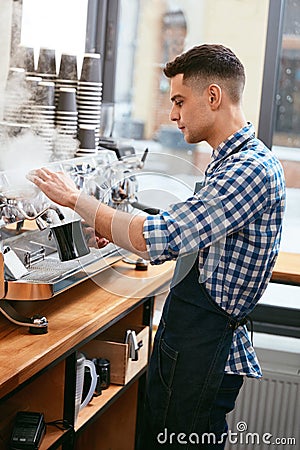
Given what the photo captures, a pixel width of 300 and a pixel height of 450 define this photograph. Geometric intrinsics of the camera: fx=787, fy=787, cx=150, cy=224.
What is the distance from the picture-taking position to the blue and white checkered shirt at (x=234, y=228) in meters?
1.54

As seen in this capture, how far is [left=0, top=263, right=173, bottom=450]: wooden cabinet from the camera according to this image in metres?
1.63

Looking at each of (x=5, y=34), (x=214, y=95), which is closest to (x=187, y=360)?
(x=214, y=95)

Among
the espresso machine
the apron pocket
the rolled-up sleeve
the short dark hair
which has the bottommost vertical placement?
the apron pocket

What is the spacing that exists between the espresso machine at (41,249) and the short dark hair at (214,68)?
44 centimetres

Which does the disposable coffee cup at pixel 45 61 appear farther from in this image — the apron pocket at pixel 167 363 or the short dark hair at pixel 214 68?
the apron pocket at pixel 167 363

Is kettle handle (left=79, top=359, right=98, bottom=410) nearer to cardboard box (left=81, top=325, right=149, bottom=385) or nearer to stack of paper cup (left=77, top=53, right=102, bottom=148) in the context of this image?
cardboard box (left=81, top=325, right=149, bottom=385)

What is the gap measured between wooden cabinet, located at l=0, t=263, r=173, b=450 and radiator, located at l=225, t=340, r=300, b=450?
47cm

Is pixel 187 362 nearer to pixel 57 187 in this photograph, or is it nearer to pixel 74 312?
pixel 74 312

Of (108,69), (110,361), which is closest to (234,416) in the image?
(110,361)

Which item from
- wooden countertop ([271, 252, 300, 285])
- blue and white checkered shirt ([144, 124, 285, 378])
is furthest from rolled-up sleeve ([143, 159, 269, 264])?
wooden countertop ([271, 252, 300, 285])

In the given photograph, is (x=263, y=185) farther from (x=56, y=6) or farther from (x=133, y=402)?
(x=56, y=6)

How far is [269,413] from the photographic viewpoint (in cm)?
271

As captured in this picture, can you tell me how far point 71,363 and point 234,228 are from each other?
0.54 metres

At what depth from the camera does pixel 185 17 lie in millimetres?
2963
